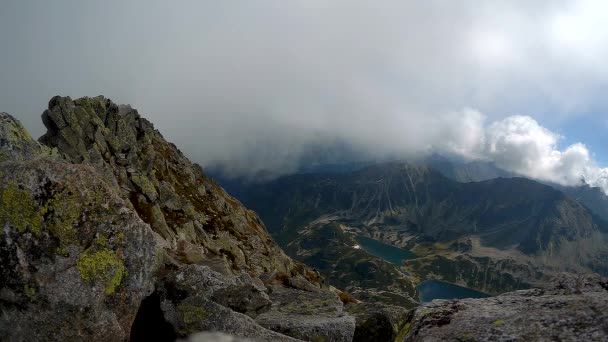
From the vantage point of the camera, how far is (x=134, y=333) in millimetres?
18156

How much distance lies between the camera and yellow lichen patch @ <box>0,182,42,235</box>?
54.0ft

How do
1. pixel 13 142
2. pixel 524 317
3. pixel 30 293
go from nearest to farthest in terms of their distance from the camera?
pixel 524 317
pixel 30 293
pixel 13 142

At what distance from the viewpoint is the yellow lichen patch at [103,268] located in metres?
17.2

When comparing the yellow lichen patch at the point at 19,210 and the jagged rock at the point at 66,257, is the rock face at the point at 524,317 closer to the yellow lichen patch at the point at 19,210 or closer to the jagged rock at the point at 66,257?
the jagged rock at the point at 66,257

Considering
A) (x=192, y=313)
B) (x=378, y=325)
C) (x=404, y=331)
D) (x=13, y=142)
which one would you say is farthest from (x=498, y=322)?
(x=13, y=142)

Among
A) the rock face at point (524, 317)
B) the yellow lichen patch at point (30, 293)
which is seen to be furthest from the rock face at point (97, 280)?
the rock face at point (524, 317)

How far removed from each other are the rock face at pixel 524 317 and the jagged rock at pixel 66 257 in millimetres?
13245

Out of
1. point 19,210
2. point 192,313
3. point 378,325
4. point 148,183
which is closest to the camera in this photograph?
point 19,210

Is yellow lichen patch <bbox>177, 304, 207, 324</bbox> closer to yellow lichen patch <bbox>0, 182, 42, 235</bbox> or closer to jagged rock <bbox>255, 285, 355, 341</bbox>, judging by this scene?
jagged rock <bbox>255, 285, 355, 341</bbox>

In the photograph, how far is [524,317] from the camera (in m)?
11.9

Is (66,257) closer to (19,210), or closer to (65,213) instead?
(65,213)

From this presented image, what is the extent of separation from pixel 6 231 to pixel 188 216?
74.6 metres

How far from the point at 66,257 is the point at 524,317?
61.2ft

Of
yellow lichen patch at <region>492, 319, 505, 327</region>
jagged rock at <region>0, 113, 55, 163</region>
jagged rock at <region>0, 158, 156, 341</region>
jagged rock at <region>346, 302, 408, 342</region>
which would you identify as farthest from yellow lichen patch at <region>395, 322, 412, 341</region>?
jagged rock at <region>0, 113, 55, 163</region>
